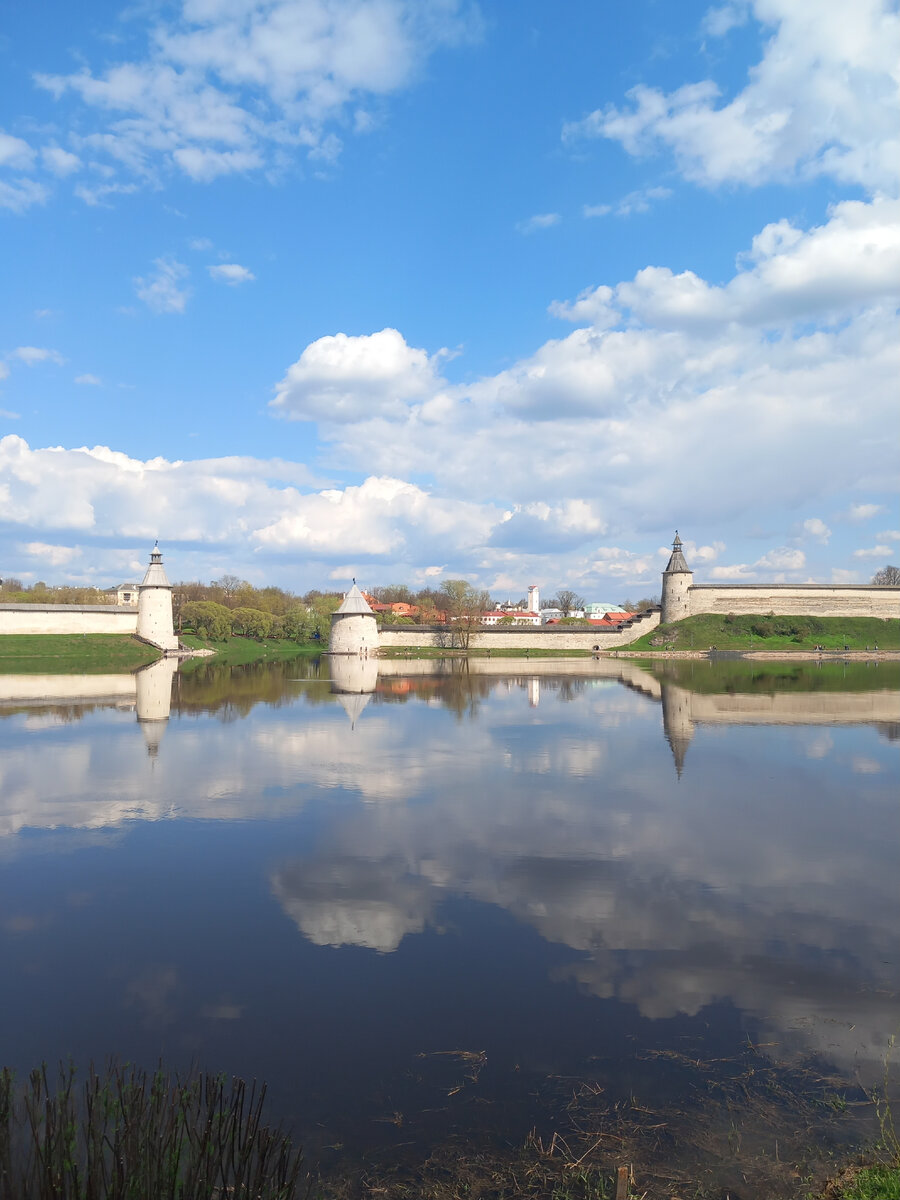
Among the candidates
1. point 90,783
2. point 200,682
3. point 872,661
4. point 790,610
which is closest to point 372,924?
point 90,783

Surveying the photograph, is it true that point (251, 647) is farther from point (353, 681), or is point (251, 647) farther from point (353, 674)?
point (353, 681)

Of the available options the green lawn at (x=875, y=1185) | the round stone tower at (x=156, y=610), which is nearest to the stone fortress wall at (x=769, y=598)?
A: the round stone tower at (x=156, y=610)

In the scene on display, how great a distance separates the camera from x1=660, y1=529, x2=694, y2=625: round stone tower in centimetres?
6756

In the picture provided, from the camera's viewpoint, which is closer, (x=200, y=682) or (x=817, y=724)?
(x=817, y=724)

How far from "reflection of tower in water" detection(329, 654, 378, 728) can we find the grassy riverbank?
502 inches

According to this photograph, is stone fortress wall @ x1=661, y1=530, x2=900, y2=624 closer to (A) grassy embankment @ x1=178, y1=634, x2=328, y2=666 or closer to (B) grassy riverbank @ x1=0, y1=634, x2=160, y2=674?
(A) grassy embankment @ x1=178, y1=634, x2=328, y2=666

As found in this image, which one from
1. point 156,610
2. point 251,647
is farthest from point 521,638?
point 156,610

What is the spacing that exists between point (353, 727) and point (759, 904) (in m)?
13.7

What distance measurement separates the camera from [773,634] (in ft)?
207

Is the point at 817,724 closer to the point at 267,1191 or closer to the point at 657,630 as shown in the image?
the point at 267,1191

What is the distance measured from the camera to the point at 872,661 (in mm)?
52969

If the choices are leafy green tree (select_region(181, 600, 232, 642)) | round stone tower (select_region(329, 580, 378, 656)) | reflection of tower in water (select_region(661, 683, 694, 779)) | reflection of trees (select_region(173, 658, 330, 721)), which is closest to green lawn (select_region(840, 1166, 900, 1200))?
reflection of tower in water (select_region(661, 683, 694, 779))

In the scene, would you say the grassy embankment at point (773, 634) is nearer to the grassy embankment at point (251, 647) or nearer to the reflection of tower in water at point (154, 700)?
the grassy embankment at point (251, 647)

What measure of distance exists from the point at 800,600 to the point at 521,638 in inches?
1054
